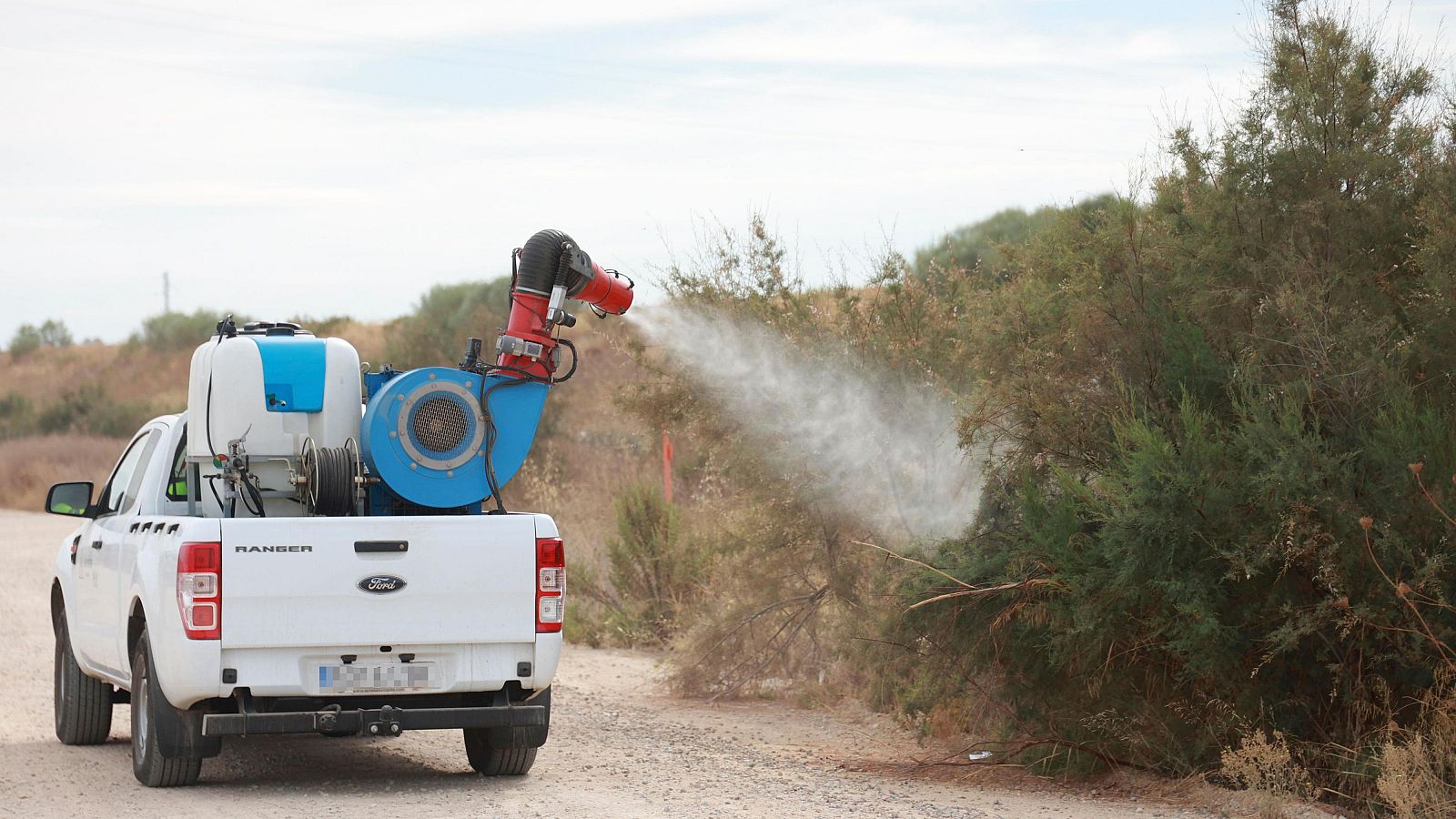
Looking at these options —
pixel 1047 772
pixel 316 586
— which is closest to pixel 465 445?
pixel 316 586

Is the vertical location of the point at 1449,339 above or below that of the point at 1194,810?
above

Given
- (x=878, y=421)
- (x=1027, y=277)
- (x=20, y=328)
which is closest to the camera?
(x=1027, y=277)

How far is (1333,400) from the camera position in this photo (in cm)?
830

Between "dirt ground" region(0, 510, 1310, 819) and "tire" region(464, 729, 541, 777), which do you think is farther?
"tire" region(464, 729, 541, 777)

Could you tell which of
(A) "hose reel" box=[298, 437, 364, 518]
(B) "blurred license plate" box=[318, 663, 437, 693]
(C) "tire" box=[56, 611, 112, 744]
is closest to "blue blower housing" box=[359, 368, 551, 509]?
(A) "hose reel" box=[298, 437, 364, 518]

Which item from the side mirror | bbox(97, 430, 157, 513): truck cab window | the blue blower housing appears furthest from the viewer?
the side mirror

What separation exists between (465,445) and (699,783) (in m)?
2.36

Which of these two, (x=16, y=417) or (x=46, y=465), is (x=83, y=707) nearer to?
(x=46, y=465)

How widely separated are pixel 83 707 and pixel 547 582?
389cm

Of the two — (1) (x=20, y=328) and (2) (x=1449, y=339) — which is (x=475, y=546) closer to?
(2) (x=1449, y=339)

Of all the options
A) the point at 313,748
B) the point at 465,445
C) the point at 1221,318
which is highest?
the point at 1221,318

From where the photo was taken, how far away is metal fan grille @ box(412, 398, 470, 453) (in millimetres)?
8766

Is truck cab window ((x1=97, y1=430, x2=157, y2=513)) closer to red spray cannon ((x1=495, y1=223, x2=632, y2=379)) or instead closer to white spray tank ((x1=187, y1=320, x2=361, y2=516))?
white spray tank ((x1=187, y1=320, x2=361, y2=516))

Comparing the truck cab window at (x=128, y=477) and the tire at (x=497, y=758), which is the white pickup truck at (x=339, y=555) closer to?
the tire at (x=497, y=758)
